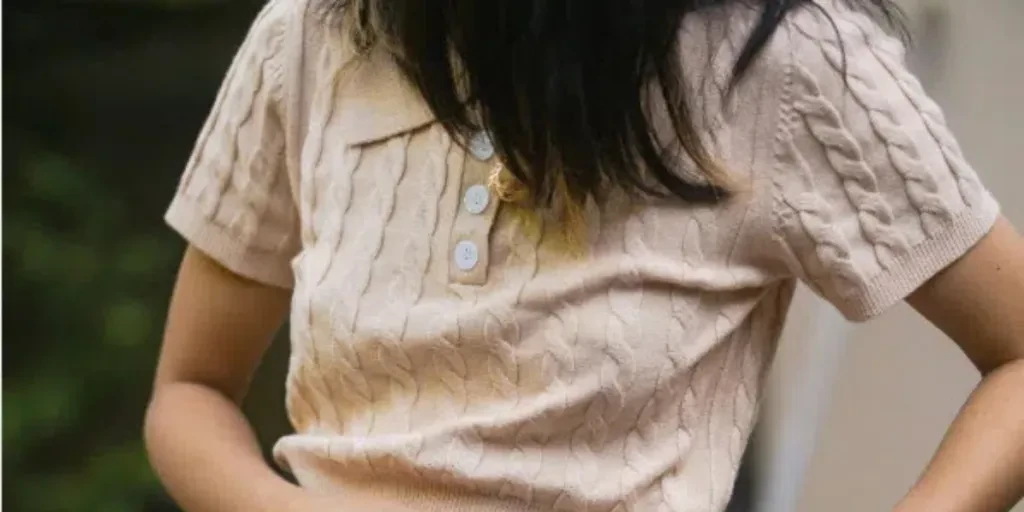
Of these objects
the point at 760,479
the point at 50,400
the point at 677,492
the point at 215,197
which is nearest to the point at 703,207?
the point at 677,492

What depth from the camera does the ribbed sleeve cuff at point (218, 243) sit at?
29.3 inches

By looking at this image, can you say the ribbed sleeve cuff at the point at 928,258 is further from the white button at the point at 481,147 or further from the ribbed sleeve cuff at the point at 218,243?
the ribbed sleeve cuff at the point at 218,243

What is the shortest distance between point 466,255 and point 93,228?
845 millimetres

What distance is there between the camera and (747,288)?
66 cm

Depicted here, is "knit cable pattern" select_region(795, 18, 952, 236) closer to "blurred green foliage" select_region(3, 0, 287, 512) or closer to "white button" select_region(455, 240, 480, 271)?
"white button" select_region(455, 240, 480, 271)

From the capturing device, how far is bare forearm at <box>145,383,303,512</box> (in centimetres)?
70

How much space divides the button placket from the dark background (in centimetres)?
73

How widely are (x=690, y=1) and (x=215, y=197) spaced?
32 centimetres

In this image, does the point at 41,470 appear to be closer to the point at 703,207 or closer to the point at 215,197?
the point at 215,197

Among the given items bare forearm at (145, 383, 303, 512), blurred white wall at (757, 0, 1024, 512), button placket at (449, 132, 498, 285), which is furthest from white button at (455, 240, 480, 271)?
blurred white wall at (757, 0, 1024, 512)

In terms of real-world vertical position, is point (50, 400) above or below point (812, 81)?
below

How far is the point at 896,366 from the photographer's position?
99cm

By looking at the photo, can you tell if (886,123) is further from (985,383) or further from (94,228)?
(94,228)

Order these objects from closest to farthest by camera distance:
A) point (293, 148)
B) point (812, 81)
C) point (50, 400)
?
point (812, 81) → point (293, 148) → point (50, 400)
